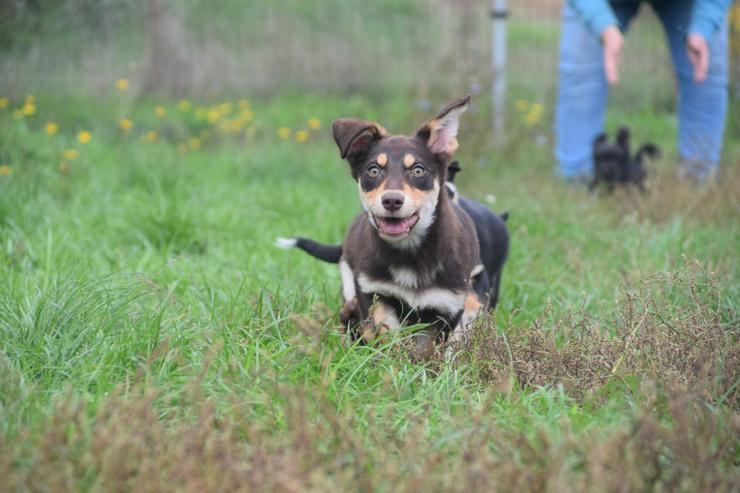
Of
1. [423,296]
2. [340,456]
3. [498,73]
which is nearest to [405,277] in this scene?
[423,296]

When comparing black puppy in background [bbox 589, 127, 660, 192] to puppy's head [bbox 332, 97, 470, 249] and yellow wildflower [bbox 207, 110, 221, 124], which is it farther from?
yellow wildflower [bbox 207, 110, 221, 124]

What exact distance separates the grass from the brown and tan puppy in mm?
242

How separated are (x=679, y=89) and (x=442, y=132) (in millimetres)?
3673

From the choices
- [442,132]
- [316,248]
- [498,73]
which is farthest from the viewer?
[498,73]

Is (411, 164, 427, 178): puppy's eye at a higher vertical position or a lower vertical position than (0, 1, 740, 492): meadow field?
higher

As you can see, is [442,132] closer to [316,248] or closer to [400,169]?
[400,169]

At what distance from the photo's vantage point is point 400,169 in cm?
335

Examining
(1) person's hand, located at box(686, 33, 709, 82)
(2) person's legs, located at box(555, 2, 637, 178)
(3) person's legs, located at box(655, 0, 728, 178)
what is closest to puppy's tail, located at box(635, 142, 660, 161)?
(3) person's legs, located at box(655, 0, 728, 178)

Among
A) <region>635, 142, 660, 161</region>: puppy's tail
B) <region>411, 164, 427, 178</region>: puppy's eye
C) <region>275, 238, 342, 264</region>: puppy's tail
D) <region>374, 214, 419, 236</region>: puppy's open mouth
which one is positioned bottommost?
<region>635, 142, 660, 161</region>: puppy's tail

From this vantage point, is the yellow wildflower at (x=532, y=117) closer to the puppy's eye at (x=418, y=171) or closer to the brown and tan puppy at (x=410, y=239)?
the brown and tan puppy at (x=410, y=239)

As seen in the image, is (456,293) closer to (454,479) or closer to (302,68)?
(454,479)

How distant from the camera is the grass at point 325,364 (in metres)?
2.21

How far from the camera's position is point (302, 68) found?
10.7m

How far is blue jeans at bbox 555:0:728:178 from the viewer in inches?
246
